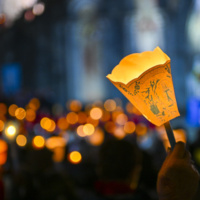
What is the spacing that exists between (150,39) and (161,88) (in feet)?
99.3

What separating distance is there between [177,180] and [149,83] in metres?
0.61

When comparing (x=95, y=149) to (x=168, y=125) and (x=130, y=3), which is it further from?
(x=130, y=3)

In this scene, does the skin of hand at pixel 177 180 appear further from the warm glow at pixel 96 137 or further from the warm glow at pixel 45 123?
the warm glow at pixel 45 123

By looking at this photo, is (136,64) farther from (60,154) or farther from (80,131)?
(80,131)

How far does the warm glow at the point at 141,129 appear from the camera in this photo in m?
16.6

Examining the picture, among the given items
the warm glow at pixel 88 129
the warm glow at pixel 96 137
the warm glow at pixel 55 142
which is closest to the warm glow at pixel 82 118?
the warm glow at pixel 88 129

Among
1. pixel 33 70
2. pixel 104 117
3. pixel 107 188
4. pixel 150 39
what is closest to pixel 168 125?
pixel 107 188

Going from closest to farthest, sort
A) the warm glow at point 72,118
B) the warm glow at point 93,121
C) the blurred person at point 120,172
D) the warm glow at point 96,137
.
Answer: the blurred person at point 120,172
the warm glow at point 96,137
the warm glow at point 93,121
the warm glow at point 72,118

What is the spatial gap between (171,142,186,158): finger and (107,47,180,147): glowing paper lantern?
0.18 meters

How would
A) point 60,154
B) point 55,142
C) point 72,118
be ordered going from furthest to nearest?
point 72,118
point 55,142
point 60,154

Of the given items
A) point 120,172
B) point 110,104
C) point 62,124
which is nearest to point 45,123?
point 62,124

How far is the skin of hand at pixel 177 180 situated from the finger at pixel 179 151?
0.02 m

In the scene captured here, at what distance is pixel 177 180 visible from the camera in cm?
319

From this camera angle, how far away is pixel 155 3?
33625 millimetres
